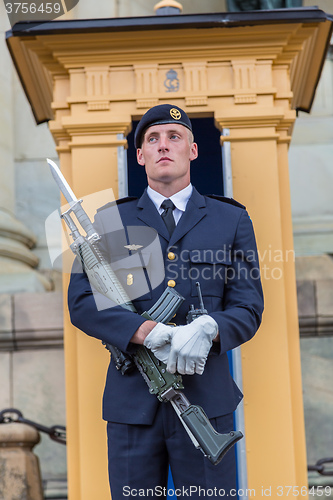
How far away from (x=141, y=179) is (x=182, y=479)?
310cm

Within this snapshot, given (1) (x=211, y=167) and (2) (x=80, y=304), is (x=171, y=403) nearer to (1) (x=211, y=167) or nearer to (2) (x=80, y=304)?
(2) (x=80, y=304)

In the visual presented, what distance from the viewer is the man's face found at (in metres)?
3.93

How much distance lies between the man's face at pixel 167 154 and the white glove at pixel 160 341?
84 centimetres

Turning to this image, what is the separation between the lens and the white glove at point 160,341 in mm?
3395

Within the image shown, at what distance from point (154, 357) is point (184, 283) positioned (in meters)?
0.41

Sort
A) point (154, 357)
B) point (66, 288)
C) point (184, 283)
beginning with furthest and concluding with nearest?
point (66, 288) < point (184, 283) < point (154, 357)

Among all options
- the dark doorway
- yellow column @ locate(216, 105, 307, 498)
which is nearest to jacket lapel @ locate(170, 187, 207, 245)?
yellow column @ locate(216, 105, 307, 498)

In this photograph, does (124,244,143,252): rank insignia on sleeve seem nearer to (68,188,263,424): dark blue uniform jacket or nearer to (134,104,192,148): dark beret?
(68,188,263,424): dark blue uniform jacket

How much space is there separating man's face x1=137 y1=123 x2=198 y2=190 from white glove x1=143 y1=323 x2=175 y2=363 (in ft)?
2.74

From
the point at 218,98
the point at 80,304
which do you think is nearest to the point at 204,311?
the point at 80,304

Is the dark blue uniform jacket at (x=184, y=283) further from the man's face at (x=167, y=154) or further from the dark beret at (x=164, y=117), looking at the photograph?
the dark beret at (x=164, y=117)

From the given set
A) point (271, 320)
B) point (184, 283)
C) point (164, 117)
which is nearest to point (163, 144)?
point (164, 117)

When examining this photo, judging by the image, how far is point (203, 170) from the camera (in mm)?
6246

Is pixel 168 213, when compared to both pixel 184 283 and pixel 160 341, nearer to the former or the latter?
pixel 184 283
